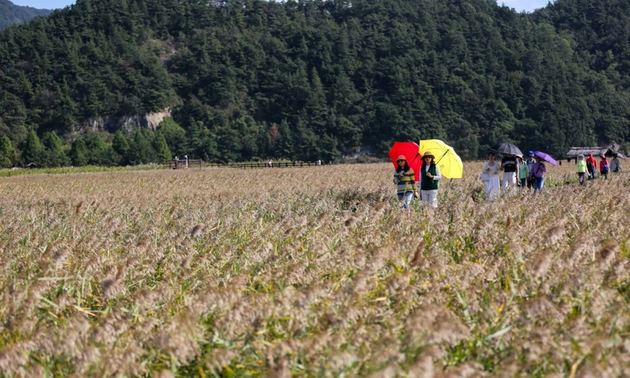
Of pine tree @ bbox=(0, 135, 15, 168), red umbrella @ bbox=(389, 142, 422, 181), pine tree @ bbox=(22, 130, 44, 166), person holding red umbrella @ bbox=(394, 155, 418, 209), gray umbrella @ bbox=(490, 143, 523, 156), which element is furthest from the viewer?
pine tree @ bbox=(22, 130, 44, 166)

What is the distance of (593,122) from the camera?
408 feet

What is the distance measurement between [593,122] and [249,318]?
417 feet

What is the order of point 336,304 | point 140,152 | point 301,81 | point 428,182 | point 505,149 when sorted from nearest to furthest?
point 336,304, point 428,182, point 505,149, point 140,152, point 301,81

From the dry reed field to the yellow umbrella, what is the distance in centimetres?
880

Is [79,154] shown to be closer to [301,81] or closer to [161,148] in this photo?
[161,148]

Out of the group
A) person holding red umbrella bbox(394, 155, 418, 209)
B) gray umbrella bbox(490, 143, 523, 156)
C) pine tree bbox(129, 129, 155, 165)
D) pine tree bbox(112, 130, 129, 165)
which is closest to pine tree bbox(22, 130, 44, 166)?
pine tree bbox(112, 130, 129, 165)

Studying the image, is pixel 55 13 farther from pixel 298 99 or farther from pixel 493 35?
pixel 493 35

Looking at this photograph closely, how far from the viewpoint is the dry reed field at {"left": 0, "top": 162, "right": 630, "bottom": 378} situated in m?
4.01

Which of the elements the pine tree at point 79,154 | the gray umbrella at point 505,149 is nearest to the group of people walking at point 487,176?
the gray umbrella at point 505,149

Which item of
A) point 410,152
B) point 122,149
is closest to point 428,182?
point 410,152

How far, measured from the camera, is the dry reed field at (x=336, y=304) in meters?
4.01

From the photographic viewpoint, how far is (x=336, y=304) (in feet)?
16.1

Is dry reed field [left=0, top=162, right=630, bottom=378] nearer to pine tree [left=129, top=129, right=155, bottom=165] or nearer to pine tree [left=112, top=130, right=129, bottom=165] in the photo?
pine tree [left=129, top=129, right=155, bottom=165]

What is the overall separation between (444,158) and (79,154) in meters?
83.2
